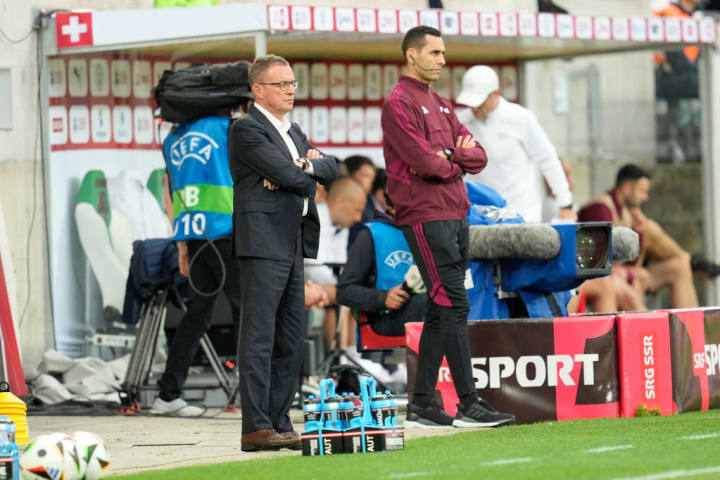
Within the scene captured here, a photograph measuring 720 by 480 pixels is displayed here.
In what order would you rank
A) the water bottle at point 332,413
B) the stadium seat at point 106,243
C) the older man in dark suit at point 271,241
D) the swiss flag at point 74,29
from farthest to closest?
the stadium seat at point 106,243 → the swiss flag at point 74,29 → the older man in dark suit at point 271,241 → the water bottle at point 332,413

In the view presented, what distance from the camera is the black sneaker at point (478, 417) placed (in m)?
8.48

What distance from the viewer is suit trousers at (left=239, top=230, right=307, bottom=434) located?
25.5 ft

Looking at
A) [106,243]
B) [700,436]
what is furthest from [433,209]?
[106,243]

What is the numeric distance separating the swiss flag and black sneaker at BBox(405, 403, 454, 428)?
4.58m

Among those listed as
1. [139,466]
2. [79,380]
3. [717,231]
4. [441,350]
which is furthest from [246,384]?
[717,231]

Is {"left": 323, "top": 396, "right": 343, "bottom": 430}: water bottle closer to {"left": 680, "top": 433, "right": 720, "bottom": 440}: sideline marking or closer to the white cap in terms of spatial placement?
{"left": 680, "top": 433, "right": 720, "bottom": 440}: sideline marking

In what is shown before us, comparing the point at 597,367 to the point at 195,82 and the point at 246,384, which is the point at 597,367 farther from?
the point at 195,82

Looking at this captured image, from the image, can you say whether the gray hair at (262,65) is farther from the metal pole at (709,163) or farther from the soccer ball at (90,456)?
the metal pole at (709,163)

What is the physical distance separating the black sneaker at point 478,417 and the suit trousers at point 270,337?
103 centimetres

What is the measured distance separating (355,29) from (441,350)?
396 centimetres

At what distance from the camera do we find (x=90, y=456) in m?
6.44

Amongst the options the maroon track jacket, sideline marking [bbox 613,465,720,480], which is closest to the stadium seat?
the maroon track jacket

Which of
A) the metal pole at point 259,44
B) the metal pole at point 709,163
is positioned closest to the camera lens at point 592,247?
the metal pole at point 259,44

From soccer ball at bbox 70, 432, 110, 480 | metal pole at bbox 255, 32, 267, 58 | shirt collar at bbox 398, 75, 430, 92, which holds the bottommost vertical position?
soccer ball at bbox 70, 432, 110, 480
